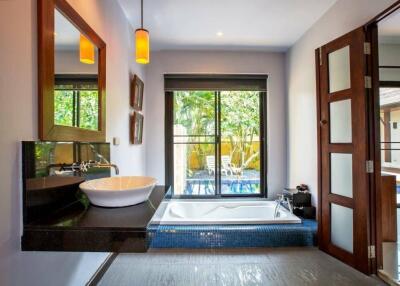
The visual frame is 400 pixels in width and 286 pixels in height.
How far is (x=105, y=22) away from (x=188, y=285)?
2435mm

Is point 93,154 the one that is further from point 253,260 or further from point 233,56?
point 233,56

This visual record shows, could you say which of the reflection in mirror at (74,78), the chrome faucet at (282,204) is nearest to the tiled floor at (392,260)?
the chrome faucet at (282,204)

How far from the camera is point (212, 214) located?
11.4ft

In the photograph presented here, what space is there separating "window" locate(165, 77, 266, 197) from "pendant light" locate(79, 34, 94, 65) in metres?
1.99

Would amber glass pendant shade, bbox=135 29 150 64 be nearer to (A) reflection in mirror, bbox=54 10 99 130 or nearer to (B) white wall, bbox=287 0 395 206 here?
(A) reflection in mirror, bbox=54 10 99 130

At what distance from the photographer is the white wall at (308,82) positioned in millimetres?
2312

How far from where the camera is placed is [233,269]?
220 cm

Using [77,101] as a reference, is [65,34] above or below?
above

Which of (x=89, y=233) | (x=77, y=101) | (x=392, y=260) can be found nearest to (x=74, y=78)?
(x=77, y=101)

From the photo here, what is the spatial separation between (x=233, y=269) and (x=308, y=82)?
2454 mm

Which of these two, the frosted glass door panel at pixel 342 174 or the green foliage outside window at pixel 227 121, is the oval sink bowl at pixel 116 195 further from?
the green foliage outside window at pixel 227 121

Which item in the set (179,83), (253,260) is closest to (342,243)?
(253,260)

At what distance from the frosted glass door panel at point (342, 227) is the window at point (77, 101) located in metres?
2.44

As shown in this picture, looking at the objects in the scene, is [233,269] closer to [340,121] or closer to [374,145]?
[374,145]
